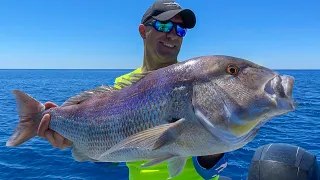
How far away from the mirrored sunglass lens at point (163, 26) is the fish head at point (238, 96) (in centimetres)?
136

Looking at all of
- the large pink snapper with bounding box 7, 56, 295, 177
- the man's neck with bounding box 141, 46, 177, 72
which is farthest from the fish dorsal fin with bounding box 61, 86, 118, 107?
the man's neck with bounding box 141, 46, 177, 72

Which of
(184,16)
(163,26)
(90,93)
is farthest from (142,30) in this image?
(90,93)

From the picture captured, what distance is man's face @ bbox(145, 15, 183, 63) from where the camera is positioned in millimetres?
4031

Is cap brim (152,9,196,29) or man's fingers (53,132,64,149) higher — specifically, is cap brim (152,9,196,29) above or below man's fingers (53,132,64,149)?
above

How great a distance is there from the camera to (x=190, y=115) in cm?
257

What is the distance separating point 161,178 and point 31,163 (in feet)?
31.1

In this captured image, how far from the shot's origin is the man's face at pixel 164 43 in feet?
13.2

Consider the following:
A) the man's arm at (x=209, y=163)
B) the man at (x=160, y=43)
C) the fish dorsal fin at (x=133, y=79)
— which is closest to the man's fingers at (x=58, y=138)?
the man at (x=160, y=43)

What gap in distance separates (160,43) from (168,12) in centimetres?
45

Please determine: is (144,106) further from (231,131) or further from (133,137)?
(231,131)

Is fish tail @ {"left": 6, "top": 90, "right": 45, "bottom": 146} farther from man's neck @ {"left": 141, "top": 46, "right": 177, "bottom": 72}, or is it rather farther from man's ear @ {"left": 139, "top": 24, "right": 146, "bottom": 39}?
man's ear @ {"left": 139, "top": 24, "right": 146, "bottom": 39}

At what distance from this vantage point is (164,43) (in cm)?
413

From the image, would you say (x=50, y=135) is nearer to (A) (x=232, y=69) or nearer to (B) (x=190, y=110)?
(B) (x=190, y=110)

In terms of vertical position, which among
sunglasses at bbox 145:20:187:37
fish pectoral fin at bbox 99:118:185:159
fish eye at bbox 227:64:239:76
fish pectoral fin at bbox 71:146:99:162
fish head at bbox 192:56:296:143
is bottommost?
fish pectoral fin at bbox 71:146:99:162
